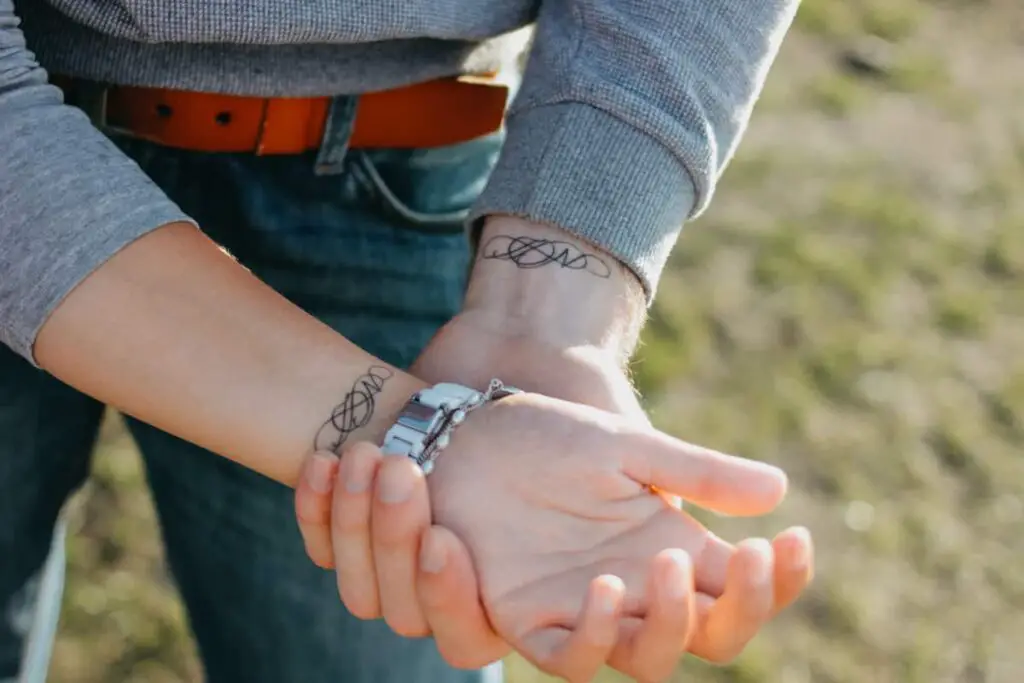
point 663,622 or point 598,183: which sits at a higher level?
point 598,183

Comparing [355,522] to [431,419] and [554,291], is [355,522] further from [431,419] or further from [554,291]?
[554,291]

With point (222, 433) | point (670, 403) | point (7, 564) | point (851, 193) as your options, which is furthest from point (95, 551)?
point (851, 193)

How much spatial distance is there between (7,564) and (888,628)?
153 cm

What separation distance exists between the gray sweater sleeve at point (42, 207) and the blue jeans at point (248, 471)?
0.28m

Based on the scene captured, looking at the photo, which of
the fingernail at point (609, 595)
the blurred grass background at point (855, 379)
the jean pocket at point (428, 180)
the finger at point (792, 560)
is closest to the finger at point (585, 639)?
the fingernail at point (609, 595)

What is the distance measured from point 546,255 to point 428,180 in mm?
297

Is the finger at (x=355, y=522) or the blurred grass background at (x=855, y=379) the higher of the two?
the finger at (x=355, y=522)

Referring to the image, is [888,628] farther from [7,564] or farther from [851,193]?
[7,564]

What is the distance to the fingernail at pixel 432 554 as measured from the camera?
87 centimetres

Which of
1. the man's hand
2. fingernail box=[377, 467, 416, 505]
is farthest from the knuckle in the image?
fingernail box=[377, 467, 416, 505]

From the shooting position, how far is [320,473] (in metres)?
0.90

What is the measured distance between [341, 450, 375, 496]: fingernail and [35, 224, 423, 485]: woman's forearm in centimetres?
9

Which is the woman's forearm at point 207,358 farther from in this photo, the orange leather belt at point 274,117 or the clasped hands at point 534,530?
the orange leather belt at point 274,117

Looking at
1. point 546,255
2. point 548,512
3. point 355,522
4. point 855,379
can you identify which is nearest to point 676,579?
point 548,512
